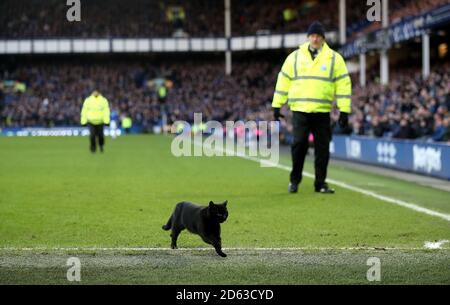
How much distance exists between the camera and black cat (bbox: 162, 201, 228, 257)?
7016 millimetres

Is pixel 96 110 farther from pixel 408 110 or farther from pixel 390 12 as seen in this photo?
pixel 390 12

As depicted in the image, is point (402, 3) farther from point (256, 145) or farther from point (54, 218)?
point (54, 218)

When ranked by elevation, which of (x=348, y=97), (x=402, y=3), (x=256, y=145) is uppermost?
(x=402, y=3)

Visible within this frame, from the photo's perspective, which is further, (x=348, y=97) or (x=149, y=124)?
(x=149, y=124)

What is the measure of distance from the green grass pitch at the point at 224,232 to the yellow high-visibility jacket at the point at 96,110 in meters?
9.44

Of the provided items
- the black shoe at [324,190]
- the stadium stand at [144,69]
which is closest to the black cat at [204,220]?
the black shoe at [324,190]

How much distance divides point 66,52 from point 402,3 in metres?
36.2

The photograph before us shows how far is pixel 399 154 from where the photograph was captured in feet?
71.2

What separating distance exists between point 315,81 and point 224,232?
16.2ft

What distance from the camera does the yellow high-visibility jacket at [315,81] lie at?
1330 cm

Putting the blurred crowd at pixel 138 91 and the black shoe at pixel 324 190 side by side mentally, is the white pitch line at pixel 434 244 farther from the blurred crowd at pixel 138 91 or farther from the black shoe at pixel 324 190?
the blurred crowd at pixel 138 91

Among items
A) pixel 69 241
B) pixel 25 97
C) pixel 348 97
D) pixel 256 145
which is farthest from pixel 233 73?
pixel 69 241

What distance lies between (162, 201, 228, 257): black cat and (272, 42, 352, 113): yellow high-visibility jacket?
5.97 metres
